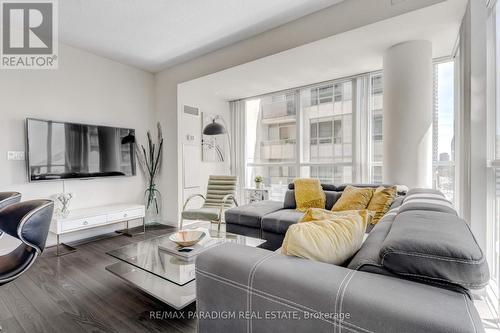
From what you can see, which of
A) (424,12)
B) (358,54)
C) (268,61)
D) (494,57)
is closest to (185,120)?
(268,61)

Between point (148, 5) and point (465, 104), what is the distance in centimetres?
321

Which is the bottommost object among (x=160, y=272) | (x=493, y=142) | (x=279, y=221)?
(x=160, y=272)

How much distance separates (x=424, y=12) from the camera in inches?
89.3

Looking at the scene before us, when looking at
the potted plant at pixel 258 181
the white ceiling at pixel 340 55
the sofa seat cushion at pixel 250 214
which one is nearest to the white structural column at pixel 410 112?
the white ceiling at pixel 340 55

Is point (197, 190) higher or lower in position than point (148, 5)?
lower

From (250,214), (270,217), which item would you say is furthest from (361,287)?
(250,214)

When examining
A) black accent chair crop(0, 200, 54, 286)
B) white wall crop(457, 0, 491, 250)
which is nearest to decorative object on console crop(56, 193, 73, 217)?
black accent chair crop(0, 200, 54, 286)

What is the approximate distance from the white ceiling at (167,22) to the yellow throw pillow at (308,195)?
6.64 feet

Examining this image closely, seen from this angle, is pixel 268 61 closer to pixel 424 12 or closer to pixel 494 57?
pixel 424 12

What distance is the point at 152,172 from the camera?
173 inches

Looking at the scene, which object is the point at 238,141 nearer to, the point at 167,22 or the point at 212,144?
the point at 212,144

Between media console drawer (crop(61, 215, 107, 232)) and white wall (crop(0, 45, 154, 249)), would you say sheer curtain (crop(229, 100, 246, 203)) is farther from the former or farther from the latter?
media console drawer (crop(61, 215, 107, 232))

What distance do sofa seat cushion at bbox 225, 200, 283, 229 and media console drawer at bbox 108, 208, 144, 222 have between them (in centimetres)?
150

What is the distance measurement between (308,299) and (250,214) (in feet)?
7.47
